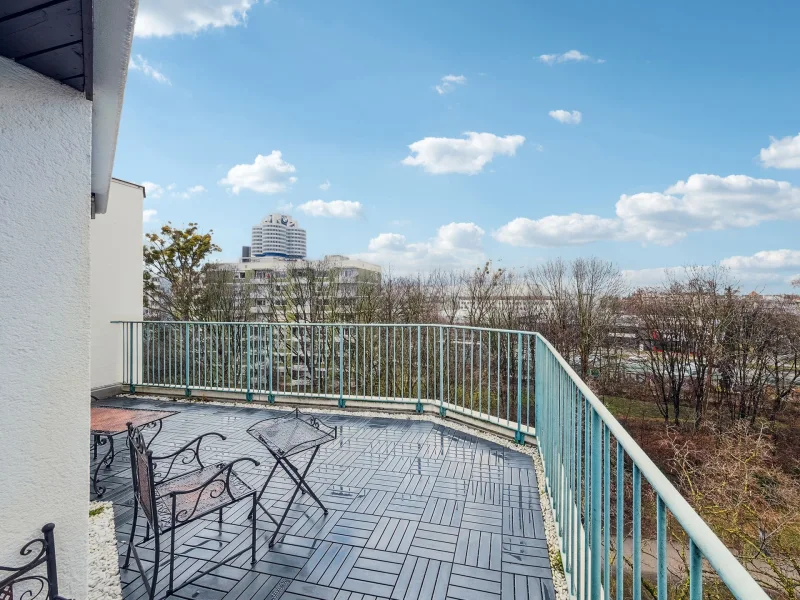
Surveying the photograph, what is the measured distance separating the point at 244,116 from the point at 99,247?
12477mm

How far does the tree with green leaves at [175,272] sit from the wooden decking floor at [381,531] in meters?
14.0

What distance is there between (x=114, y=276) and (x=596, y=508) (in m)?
7.60

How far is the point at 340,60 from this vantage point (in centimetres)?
1705

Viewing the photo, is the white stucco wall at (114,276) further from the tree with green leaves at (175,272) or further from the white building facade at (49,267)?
the tree with green leaves at (175,272)

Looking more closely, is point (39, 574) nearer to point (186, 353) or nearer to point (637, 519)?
point (637, 519)

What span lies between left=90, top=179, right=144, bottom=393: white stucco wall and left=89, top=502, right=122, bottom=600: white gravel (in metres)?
4.10

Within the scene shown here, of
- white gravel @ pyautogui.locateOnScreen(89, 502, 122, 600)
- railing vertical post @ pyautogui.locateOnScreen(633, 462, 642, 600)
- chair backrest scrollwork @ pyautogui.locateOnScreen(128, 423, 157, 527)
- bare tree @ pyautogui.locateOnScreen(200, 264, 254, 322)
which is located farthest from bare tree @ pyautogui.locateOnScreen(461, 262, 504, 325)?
railing vertical post @ pyautogui.locateOnScreen(633, 462, 642, 600)

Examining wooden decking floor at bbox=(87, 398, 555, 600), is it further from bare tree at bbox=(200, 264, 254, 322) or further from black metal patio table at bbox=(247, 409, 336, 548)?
bare tree at bbox=(200, 264, 254, 322)

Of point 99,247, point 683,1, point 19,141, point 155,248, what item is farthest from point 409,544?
point 683,1

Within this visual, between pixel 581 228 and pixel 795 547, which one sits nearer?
pixel 795 547

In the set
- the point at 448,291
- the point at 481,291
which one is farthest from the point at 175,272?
the point at 481,291

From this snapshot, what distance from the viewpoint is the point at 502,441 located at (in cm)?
446

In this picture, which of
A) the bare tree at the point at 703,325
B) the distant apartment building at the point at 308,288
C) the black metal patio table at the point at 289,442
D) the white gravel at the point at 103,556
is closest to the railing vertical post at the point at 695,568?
the black metal patio table at the point at 289,442

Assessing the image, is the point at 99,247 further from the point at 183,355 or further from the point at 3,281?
the point at 3,281
